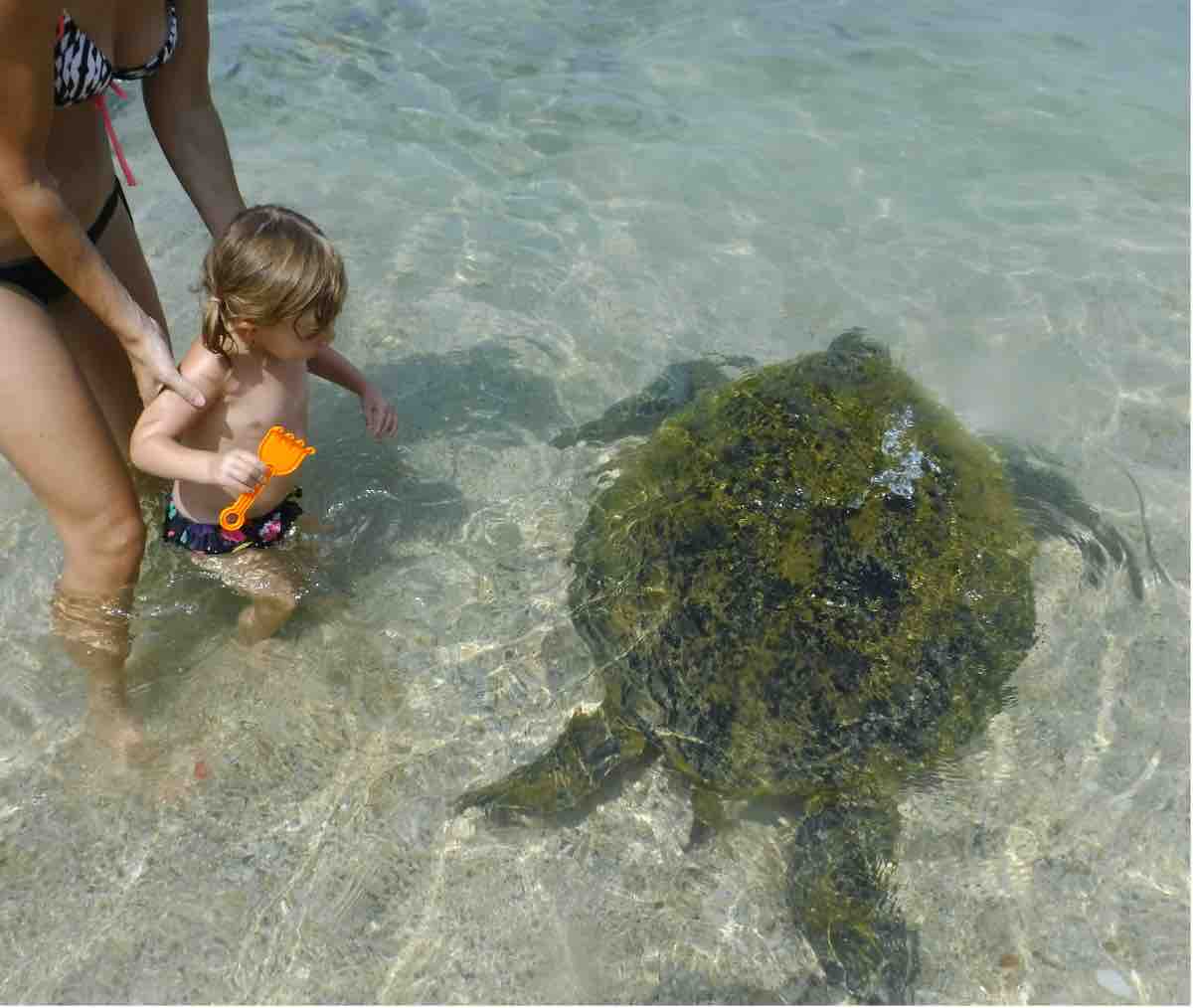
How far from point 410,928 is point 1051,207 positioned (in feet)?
17.6

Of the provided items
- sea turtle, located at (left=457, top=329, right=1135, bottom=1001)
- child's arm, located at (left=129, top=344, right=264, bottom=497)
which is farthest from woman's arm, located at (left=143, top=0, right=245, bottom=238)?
sea turtle, located at (left=457, top=329, right=1135, bottom=1001)

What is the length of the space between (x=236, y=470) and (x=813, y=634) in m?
1.66

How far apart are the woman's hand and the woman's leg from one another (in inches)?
7.1

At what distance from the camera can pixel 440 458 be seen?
420 cm

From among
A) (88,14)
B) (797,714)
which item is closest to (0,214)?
(88,14)

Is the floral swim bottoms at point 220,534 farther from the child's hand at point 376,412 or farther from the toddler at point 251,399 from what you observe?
the child's hand at point 376,412

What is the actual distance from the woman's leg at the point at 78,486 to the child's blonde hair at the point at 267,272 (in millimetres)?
410

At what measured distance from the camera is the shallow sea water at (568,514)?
272 cm

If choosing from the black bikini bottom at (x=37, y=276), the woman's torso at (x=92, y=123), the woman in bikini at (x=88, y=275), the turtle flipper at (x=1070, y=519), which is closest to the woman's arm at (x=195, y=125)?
the woman in bikini at (x=88, y=275)

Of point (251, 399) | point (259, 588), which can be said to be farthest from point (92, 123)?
point (259, 588)

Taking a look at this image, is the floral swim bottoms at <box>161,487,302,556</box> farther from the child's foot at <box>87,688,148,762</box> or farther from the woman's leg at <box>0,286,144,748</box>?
the child's foot at <box>87,688,148,762</box>

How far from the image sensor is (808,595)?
9.42 feet

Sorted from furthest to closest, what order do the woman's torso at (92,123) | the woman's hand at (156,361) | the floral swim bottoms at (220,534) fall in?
the floral swim bottoms at (220,534) → the woman's hand at (156,361) → the woman's torso at (92,123)

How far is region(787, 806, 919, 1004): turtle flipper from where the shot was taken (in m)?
2.63
